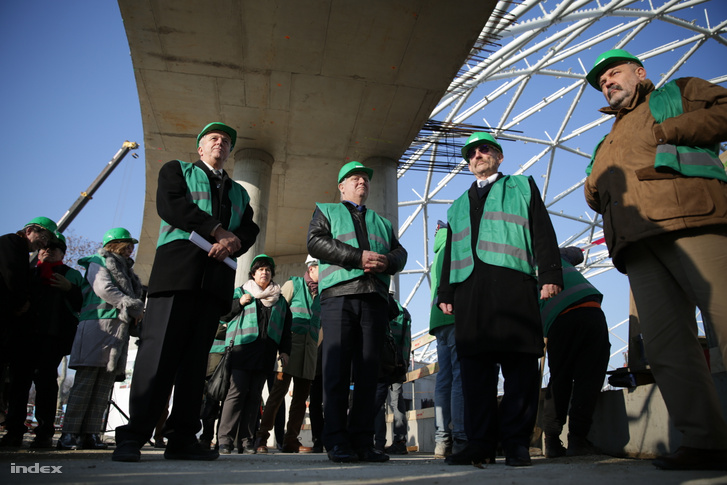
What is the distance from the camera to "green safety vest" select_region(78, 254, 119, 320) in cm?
519

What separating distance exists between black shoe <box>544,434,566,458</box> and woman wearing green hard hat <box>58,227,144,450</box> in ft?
Result: 12.7

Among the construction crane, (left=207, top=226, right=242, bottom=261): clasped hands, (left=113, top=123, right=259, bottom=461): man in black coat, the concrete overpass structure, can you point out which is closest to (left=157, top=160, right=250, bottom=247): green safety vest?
(left=113, top=123, right=259, bottom=461): man in black coat

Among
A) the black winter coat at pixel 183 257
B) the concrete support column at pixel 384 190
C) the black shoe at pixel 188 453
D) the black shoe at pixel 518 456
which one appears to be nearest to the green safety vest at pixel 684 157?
the black shoe at pixel 518 456

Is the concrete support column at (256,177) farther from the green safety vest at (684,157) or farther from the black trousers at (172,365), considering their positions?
the green safety vest at (684,157)

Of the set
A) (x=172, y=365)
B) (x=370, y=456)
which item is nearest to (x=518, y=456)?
(x=370, y=456)

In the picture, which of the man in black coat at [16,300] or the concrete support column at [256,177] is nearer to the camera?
the man in black coat at [16,300]

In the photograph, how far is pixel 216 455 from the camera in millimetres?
3338

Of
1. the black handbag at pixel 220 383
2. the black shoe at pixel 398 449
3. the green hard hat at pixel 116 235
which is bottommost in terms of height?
the black shoe at pixel 398 449

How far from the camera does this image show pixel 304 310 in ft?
22.8

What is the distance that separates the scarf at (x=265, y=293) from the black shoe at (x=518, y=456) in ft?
11.4

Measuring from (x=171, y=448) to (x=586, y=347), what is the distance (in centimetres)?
307

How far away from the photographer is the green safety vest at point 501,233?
3.35 m

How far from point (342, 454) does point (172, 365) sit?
118 cm

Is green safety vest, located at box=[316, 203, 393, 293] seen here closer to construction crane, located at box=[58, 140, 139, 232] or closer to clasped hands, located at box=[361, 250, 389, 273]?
clasped hands, located at box=[361, 250, 389, 273]
